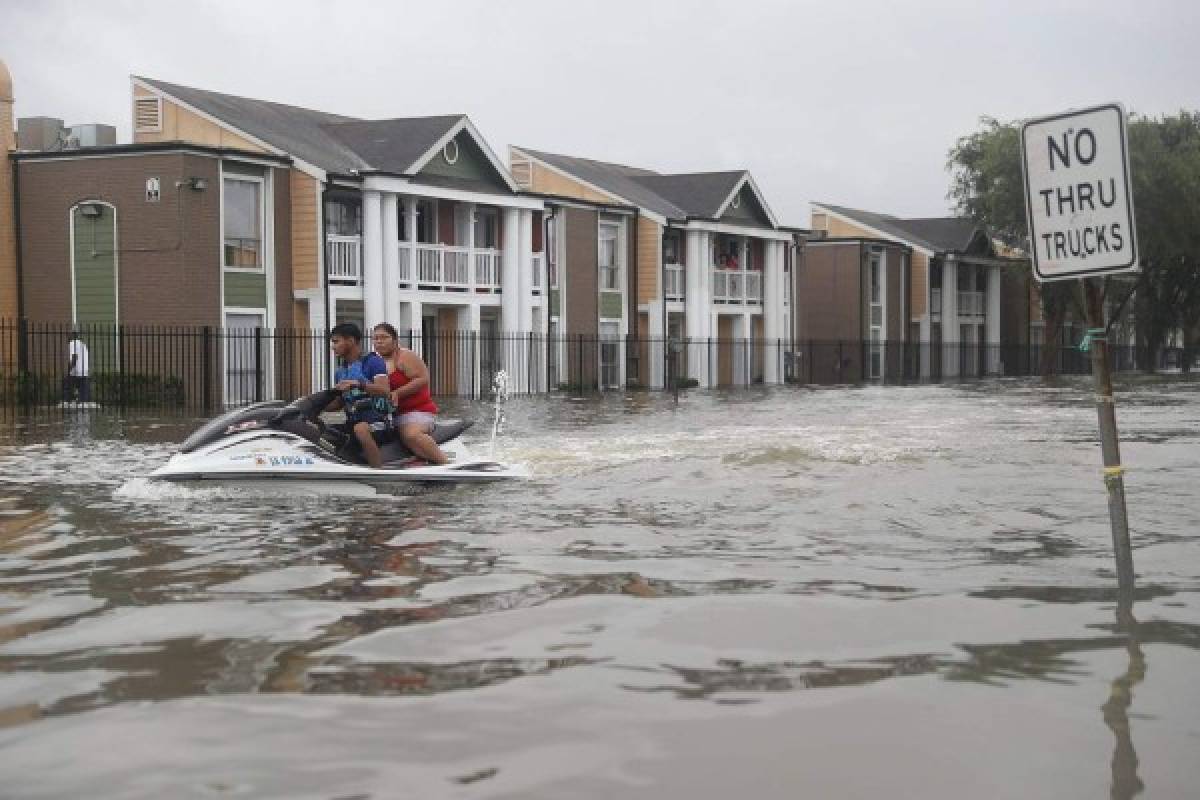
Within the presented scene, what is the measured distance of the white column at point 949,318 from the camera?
69188mm

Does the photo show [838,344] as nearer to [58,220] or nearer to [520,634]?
[58,220]

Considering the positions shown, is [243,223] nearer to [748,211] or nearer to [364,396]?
[364,396]

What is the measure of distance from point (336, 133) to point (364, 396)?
97.6ft

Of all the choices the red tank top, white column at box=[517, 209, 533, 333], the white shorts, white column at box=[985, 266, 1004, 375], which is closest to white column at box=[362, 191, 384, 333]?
white column at box=[517, 209, 533, 333]

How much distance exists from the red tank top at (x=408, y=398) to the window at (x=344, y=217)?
2431 cm

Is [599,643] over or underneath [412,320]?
underneath

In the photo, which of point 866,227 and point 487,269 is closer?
point 487,269

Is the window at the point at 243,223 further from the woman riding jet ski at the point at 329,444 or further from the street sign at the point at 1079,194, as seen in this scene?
the street sign at the point at 1079,194

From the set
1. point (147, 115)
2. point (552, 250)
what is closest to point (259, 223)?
point (147, 115)

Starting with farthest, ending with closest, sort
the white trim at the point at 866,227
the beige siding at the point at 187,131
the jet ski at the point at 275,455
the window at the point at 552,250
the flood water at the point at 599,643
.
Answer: the white trim at the point at 866,227, the window at the point at 552,250, the beige siding at the point at 187,131, the jet ski at the point at 275,455, the flood water at the point at 599,643

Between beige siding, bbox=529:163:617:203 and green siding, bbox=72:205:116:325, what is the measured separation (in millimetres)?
19020

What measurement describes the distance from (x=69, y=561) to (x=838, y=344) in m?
51.5

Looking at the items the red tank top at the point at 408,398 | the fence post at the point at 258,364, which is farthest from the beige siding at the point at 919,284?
the red tank top at the point at 408,398

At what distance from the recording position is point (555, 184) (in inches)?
1996
